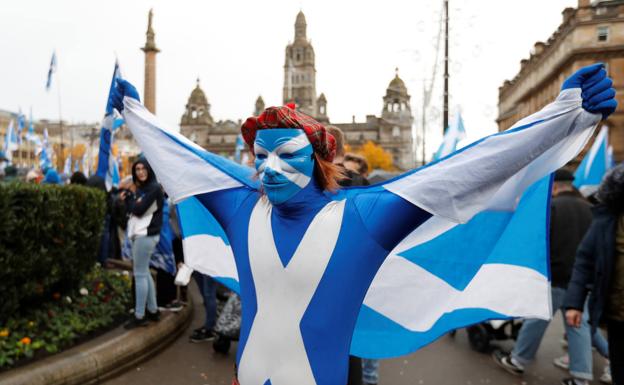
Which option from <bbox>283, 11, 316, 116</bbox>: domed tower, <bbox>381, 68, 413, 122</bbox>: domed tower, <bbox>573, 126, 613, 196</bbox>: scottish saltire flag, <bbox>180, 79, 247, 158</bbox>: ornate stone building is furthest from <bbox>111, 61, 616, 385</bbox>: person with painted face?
<bbox>283, 11, 316, 116</bbox>: domed tower

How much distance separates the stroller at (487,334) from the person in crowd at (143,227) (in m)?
3.50

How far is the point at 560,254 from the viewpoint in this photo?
14.5ft

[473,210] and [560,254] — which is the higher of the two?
[473,210]

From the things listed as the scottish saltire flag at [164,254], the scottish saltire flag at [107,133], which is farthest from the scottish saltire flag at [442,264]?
the scottish saltire flag at [164,254]

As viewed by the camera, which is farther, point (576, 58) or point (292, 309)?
point (576, 58)

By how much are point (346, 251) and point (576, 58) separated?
38.0 m

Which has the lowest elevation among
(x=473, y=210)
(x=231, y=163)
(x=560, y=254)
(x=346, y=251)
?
(x=560, y=254)

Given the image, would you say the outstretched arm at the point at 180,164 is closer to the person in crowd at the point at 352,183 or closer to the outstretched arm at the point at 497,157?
the person in crowd at the point at 352,183

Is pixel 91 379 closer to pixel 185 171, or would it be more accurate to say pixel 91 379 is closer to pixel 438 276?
pixel 185 171

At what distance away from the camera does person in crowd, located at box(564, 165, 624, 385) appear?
283cm

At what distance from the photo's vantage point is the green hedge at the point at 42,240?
3863mm

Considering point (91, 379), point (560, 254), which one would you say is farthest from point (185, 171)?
point (560, 254)

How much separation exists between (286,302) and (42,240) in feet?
11.0

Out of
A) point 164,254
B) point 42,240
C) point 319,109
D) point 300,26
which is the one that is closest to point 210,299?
point 164,254
